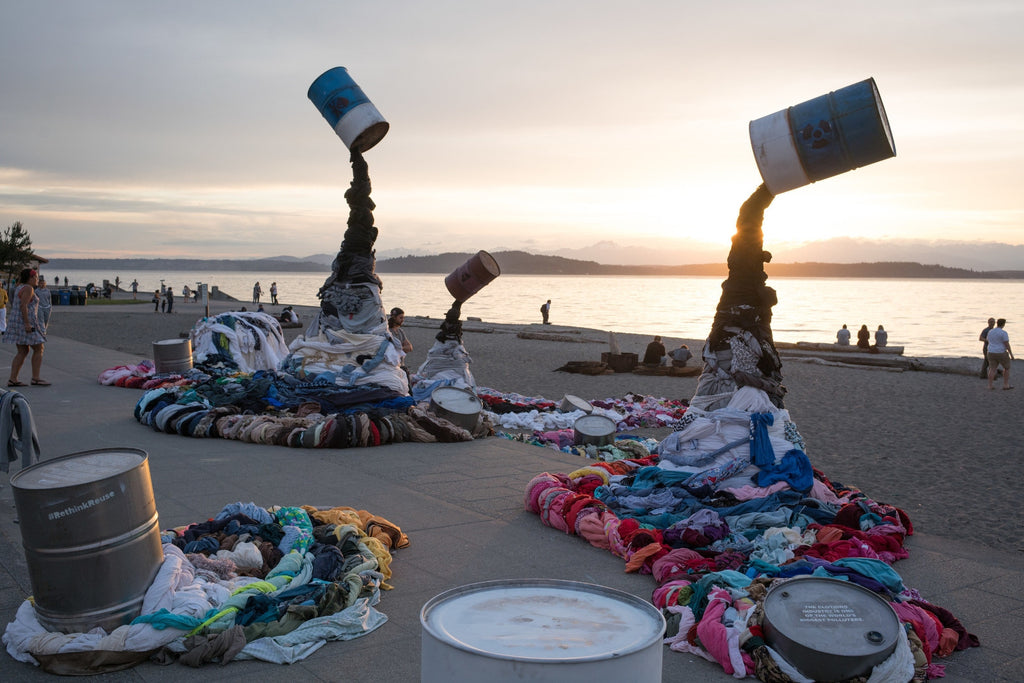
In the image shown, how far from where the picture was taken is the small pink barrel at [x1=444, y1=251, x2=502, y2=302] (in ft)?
41.4

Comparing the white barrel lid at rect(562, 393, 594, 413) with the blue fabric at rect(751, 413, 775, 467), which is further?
the white barrel lid at rect(562, 393, 594, 413)

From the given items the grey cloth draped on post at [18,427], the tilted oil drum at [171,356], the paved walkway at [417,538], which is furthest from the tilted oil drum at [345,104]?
the grey cloth draped on post at [18,427]

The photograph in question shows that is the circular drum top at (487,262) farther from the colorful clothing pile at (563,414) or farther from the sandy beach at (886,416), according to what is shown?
the sandy beach at (886,416)

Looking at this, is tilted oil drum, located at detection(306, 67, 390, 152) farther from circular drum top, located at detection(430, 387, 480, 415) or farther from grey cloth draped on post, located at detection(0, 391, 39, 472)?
grey cloth draped on post, located at detection(0, 391, 39, 472)

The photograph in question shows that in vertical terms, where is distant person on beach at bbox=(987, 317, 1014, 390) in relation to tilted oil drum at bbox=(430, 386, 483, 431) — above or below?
above

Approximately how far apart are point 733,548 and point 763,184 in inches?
128

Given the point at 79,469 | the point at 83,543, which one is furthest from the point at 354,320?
the point at 83,543

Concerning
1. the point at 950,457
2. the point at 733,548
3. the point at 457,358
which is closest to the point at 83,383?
the point at 457,358

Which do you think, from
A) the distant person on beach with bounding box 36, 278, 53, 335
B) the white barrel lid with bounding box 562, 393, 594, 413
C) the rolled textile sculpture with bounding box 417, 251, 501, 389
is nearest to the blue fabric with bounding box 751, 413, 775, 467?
the white barrel lid with bounding box 562, 393, 594, 413

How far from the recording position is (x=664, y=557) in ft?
17.1

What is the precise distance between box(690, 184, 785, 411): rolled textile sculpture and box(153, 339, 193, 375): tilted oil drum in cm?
1011

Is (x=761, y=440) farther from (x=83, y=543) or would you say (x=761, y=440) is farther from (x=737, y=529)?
(x=83, y=543)

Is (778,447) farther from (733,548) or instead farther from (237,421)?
(237,421)

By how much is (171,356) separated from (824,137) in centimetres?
1153
